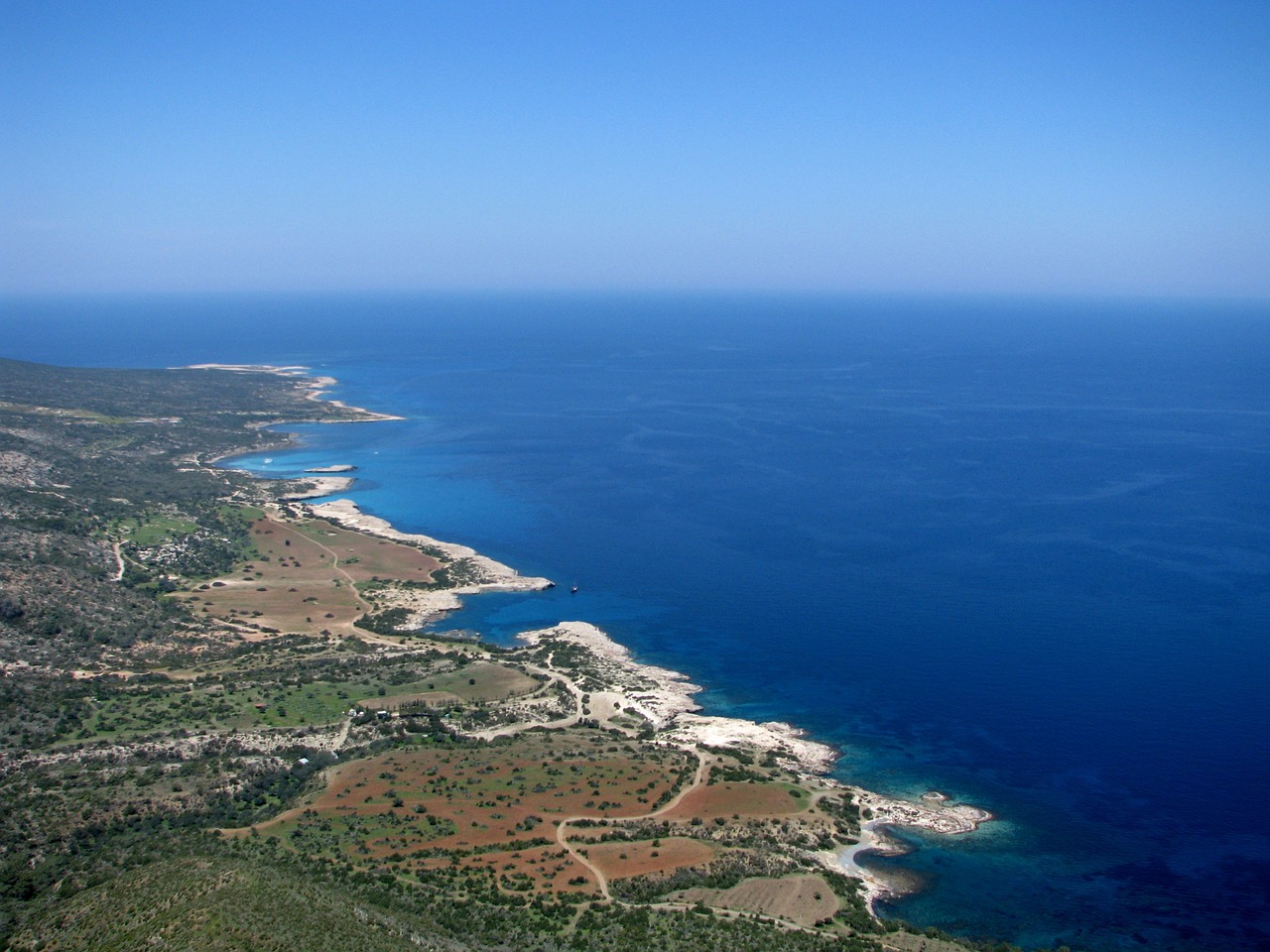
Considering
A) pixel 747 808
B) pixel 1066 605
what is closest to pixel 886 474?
pixel 1066 605

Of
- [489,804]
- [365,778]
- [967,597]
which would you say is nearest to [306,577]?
[365,778]

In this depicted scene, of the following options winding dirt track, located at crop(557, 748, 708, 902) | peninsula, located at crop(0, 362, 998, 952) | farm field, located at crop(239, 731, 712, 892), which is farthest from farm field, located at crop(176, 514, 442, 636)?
winding dirt track, located at crop(557, 748, 708, 902)

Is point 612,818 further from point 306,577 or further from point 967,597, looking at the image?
point 306,577

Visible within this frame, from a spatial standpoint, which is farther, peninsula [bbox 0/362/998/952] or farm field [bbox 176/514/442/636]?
farm field [bbox 176/514/442/636]

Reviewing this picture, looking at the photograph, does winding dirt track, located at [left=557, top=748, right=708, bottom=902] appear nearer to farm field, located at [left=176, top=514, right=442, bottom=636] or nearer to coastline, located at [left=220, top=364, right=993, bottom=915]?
coastline, located at [left=220, top=364, right=993, bottom=915]

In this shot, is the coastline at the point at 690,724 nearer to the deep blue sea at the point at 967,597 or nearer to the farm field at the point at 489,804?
the deep blue sea at the point at 967,597

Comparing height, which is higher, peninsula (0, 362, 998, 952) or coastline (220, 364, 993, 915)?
peninsula (0, 362, 998, 952)

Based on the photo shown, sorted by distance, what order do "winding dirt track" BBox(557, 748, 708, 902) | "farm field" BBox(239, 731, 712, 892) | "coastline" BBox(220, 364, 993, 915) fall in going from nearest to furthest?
1. "winding dirt track" BBox(557, 748, 708, 902)
2. "farm field" BBox(239, 731, 712, 892)
3. "coastline" BBox(220, 364, 993, 915)
